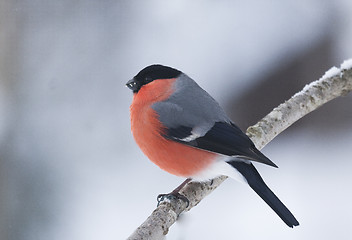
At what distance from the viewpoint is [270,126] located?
1.57 meters

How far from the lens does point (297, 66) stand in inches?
106

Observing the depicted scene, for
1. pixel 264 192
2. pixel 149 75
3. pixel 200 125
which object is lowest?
pixel 264 192

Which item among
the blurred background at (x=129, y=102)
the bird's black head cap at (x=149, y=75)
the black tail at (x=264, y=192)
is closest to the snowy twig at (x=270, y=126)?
the black tail at (x=264, y=192)

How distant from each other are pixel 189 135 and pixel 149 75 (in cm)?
22

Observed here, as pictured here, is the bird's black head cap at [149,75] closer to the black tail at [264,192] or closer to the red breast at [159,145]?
the red breast at [159,145]

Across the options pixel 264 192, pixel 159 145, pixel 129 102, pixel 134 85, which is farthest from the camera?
pixel 129 102

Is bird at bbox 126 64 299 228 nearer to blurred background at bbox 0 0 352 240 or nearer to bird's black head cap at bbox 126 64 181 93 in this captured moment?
bird's black head cap at bbox 126 64 181 93

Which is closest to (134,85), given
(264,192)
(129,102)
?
(264,192)

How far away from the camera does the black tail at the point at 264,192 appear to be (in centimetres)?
124

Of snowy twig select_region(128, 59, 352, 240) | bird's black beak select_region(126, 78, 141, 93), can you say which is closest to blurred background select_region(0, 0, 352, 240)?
snowy twig select_region(128, 59, 352, 240)

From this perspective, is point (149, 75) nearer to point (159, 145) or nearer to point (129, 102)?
point (159, 145)

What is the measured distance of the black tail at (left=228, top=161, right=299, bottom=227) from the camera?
4.07ft

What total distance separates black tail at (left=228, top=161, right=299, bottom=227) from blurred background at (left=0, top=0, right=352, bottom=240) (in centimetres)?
83

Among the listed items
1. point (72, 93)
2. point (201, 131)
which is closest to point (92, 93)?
point (72, 93)
